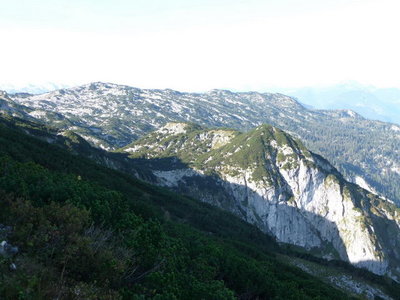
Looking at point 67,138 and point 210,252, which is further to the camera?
point 67,138

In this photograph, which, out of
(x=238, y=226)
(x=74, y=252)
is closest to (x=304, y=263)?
(x=238, y=226)

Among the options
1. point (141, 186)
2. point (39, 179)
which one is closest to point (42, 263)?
point (39, 179)

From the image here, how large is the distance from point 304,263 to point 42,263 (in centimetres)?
9807

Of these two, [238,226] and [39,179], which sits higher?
[39,179]

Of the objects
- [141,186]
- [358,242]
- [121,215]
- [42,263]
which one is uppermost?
[42,263]

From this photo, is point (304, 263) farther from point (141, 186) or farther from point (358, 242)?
point (358, 242)

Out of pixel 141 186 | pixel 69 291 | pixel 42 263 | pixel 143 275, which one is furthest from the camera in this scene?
pixel 141 186

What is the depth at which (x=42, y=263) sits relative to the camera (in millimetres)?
13430

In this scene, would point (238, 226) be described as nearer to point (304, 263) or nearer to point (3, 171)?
point (304, 263)

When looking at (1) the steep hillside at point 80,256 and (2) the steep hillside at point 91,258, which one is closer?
(1) the steep hillside at point 80,256

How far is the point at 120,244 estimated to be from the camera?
19.1 m

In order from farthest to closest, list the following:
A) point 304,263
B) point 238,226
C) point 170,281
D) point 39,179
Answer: point 238,226 < point 304,263 < point 39,179 < point 170,281

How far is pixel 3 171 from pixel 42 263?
58.4ft

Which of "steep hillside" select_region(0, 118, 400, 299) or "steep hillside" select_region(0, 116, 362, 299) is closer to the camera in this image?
"steep hillside" select_region(0, 116, 362, 299)
